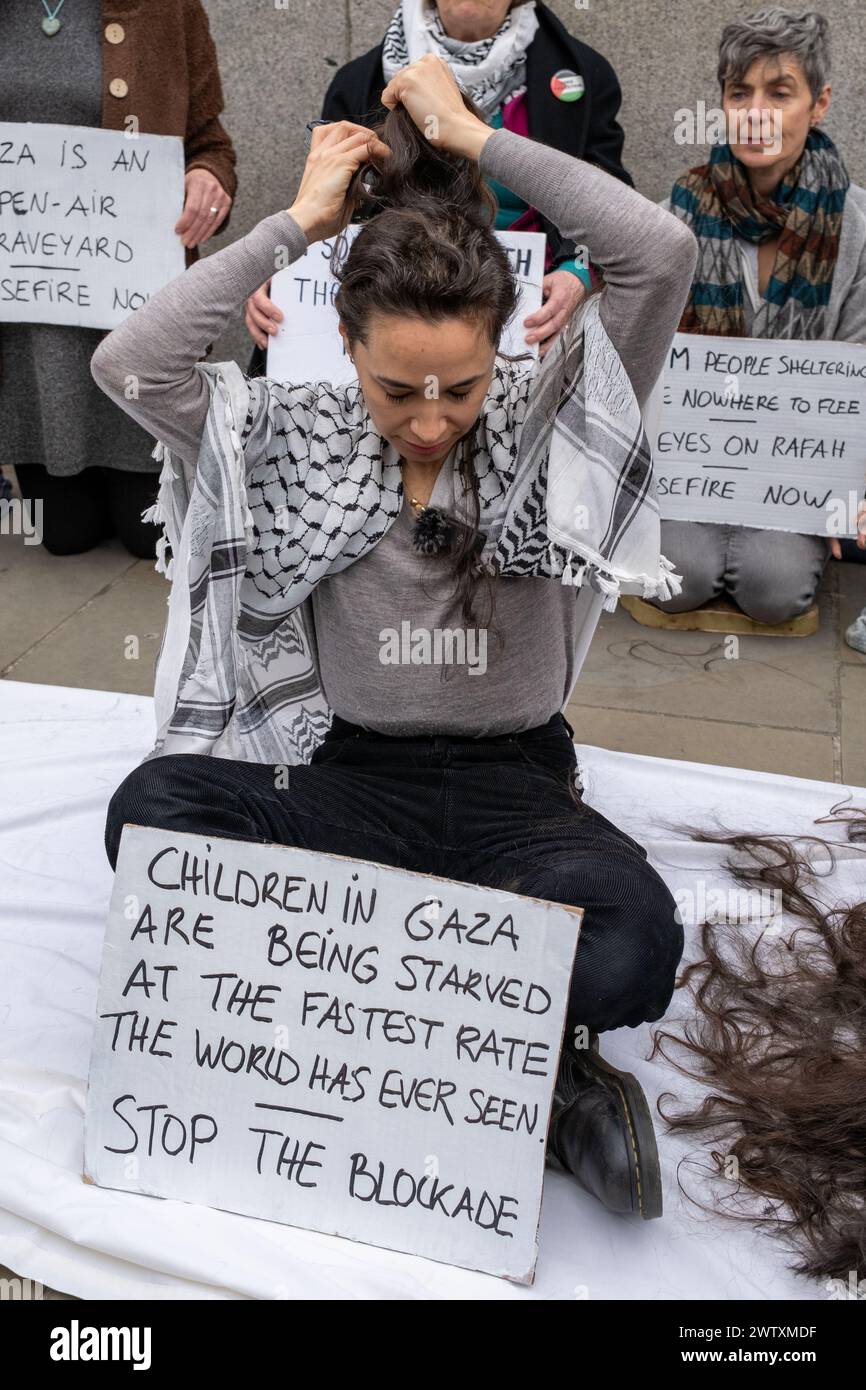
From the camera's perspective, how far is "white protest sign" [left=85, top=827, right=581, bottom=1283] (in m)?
1.66

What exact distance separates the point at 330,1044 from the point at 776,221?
2.64 meters

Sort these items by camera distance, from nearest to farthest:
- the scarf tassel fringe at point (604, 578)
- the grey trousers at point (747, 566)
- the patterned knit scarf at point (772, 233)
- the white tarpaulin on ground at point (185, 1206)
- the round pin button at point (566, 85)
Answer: the white tarpaulin on ground at point (185, 1206) → the scarf tassel fringe at point (604, 578) → the round pin button at point (566, 85) → the patterned knit scarf at point (772, 233) → the grey trousers at point (747, 566)

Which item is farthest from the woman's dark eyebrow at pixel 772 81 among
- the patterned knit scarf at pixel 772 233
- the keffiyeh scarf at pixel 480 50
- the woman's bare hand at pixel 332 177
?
the woman's bare hand at pixel 332 177

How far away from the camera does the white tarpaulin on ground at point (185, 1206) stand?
5.42 ft

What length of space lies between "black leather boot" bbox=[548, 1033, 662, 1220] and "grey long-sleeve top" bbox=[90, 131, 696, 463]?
3.12 feet

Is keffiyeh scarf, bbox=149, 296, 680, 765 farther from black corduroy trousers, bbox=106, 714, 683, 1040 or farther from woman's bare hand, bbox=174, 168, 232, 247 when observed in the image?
woman's bare hand, bbox=174, 168, 232, 247

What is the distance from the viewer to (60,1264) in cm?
169

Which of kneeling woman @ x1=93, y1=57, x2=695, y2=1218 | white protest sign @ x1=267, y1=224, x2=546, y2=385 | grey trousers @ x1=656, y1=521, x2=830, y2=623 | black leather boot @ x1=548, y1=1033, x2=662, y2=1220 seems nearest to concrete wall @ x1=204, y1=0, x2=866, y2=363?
grey trousers @ x1=656, y1=521, x2=830, y2=623

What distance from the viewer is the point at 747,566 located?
3773mm

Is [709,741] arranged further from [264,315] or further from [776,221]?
[264,315]

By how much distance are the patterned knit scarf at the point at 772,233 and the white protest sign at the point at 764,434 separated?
70mm

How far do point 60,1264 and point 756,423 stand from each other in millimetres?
2801

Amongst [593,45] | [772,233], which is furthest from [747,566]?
[593,45]

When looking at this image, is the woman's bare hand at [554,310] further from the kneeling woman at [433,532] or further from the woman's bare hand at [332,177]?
the woman's bare hand at [332,177]
